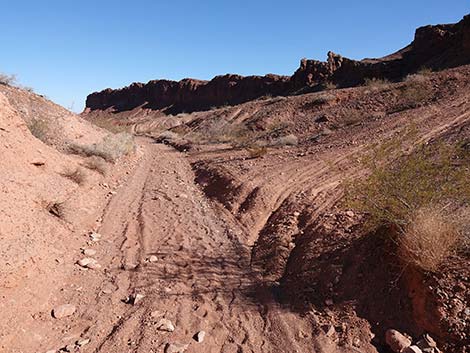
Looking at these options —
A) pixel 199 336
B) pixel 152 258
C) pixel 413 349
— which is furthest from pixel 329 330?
pixel 152 258

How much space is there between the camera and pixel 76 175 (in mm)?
8047

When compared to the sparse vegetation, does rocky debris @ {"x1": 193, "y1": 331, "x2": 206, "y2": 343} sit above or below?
below

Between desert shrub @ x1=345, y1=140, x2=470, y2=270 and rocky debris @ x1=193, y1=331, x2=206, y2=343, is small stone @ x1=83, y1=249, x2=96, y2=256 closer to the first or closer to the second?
rocky debris @ x1=193, y1=331, x2=206, y2=343

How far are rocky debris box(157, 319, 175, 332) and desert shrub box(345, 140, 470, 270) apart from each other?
2.51 meters

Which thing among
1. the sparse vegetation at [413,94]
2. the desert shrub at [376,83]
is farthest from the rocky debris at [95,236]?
the desert shrub at [376,83]

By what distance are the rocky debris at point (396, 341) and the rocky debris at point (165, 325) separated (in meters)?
2.07

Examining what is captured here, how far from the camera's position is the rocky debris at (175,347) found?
3.53 metres

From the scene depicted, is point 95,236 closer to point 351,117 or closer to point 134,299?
point 134,299

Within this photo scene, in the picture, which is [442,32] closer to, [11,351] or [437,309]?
[437,309]

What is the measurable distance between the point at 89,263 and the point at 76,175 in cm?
342

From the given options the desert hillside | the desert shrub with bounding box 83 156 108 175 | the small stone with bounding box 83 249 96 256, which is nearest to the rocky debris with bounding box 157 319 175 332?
the desert hillside

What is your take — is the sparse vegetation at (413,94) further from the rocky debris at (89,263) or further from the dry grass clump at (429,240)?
the rocky debris at (89,263)

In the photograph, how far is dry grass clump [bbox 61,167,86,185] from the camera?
790cm

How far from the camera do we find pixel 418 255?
12.7 ft
